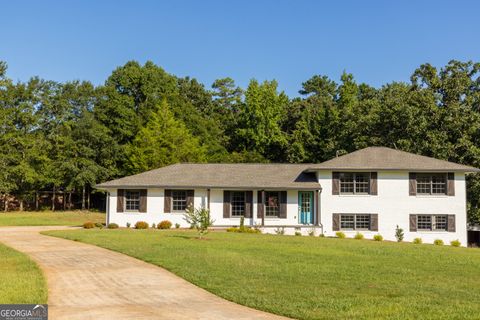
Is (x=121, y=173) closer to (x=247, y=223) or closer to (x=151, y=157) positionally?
(x=151, y=157)

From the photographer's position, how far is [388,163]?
31297 mm

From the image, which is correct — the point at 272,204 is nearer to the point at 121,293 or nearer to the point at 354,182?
the point at 354,182

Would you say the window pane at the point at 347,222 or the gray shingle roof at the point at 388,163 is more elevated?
the gray shingle roof at the point at 388,163

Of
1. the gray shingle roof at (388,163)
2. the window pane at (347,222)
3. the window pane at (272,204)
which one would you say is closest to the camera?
the gray shingle roof at (388,163)

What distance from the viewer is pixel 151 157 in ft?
154

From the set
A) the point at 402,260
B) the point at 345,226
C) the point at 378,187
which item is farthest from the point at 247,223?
the point at 402,260

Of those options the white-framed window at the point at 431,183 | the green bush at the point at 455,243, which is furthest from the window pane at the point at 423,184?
the green bush at the point at 455,243

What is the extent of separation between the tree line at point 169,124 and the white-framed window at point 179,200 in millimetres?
15023

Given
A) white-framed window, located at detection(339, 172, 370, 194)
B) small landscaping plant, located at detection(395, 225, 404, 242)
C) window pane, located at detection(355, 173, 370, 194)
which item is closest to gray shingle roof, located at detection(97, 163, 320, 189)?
white-framed window, located at detection(339, 172, 370, 194)

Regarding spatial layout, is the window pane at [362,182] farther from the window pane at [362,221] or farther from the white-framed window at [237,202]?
the white-framed window at [237,202]

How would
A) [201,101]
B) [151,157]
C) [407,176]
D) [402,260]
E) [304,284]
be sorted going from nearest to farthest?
[304,284] < [402,260] < [407,176] < [151,157] < [201,101]

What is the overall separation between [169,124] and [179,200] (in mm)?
18488

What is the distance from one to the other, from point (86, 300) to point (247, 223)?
22.2 metres

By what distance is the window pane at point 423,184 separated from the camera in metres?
30.9
